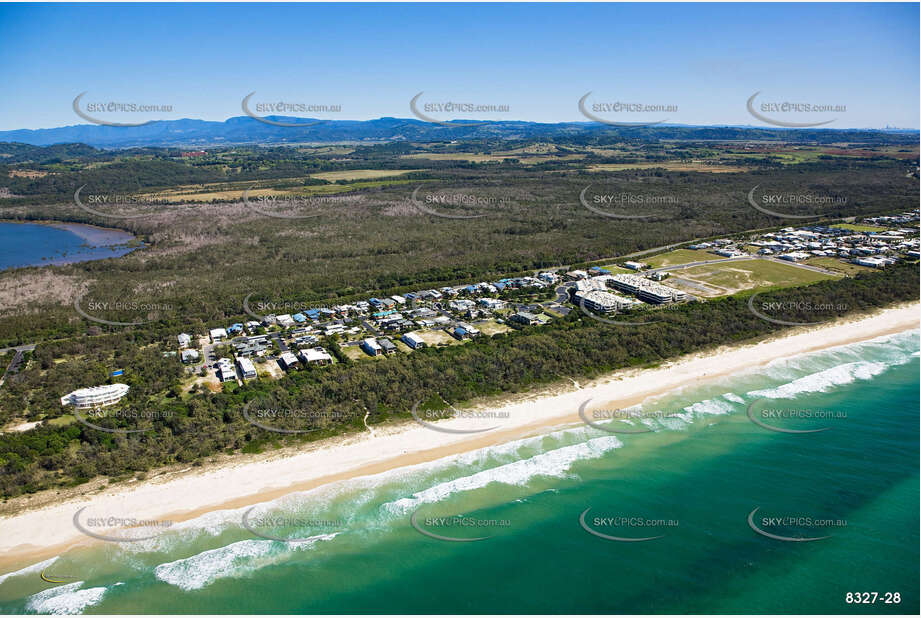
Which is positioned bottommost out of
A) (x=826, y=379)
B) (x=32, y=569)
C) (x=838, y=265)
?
(x=32, y=569)

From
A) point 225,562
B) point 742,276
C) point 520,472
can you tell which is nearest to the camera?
point 225,562

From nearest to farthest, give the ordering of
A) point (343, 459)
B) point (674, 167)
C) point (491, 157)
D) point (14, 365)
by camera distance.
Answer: point (343, 459)
point (14, 365)
point (674, 167)
point (491, 157)

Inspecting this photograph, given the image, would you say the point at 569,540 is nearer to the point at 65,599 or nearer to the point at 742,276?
the point at 65,599

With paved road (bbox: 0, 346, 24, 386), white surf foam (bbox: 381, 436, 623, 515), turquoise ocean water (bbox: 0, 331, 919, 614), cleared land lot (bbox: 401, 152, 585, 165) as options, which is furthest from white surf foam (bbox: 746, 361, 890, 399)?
cleared land lot (bbox: 401, 152, 585, 165)

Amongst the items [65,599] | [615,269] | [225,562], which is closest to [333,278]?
[615,269]

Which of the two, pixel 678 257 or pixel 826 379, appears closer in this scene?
pixel 826 379

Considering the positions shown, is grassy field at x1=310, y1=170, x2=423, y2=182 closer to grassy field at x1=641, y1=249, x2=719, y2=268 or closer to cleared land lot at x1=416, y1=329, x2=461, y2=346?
grassy field at x1=641, y1=249, x2=719, y2=268

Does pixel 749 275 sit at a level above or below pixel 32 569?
above
